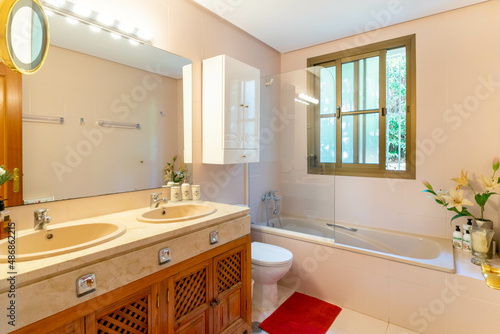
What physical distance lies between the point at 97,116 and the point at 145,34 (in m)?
0.69

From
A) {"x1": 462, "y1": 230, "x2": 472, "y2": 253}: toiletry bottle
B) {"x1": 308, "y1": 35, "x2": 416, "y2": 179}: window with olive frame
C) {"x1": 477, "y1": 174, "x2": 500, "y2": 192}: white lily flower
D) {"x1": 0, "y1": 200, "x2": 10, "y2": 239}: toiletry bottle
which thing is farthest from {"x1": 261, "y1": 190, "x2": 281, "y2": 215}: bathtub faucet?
{"x1": 0, "y1": 200, "x2": 10, "y2": 239}: toiletry bottle

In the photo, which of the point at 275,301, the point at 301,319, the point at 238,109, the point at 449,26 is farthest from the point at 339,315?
the point at 449,26

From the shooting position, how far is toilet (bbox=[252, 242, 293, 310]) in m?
2.04

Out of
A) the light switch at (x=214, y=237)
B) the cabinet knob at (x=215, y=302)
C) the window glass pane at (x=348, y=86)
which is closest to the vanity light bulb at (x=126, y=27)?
the light switch at (x=214, y=237)

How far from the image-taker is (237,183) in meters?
2.68

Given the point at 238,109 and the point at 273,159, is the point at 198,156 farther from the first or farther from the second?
the point at 273,159

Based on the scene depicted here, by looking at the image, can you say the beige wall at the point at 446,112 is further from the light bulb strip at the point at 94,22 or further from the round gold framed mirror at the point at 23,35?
the round gold framed mirror at the point at 23,35

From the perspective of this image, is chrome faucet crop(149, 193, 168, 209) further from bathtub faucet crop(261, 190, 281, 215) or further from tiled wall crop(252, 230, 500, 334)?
bathtub faucet crop(261, 190, 281, 215)

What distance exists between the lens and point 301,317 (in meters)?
2.06

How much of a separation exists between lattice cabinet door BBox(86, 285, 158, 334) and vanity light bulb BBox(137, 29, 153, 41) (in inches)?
63.1

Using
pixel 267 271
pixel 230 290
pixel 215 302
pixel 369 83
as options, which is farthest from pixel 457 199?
pixel 215 302

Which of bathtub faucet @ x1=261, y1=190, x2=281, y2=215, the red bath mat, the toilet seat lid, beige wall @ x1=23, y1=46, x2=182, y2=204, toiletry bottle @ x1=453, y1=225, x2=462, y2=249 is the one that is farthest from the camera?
bathtub faucet @ x1=261, y1=190, x2=281, y2=215

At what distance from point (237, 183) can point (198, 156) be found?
61 cm

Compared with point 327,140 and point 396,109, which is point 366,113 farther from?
point 327,140
